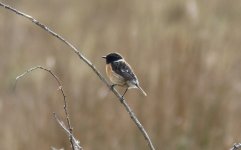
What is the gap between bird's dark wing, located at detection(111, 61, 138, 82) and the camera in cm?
389

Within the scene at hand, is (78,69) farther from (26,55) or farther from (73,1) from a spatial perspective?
(73,1)

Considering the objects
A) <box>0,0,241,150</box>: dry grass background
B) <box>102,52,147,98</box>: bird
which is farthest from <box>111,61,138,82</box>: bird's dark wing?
<box>0,0,241,150</box>: dry grass background

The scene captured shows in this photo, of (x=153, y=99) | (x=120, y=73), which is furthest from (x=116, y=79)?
(x=153, y=99)

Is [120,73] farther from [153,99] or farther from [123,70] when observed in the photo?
[153,99]

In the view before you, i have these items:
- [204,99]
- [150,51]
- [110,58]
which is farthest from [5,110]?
[110,58]

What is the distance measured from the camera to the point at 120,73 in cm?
395

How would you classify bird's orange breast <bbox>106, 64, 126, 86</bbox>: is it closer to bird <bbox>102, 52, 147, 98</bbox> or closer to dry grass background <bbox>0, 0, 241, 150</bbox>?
bird <bbox>102, 52, 147, 98</bbox>

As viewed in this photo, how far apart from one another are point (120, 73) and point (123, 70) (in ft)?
0.12

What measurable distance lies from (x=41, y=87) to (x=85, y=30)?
8.04 ft

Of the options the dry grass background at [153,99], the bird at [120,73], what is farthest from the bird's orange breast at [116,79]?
the dry grass background at [153,99]

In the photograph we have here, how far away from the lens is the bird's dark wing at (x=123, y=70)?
3891mm

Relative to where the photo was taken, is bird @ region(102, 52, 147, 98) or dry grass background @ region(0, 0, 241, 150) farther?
dry grass background @ region(0, 0, 241, 150)

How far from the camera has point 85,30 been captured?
27.2ft

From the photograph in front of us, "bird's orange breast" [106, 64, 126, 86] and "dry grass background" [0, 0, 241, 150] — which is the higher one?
"dry grass background" [0, 0, 241, 150]
